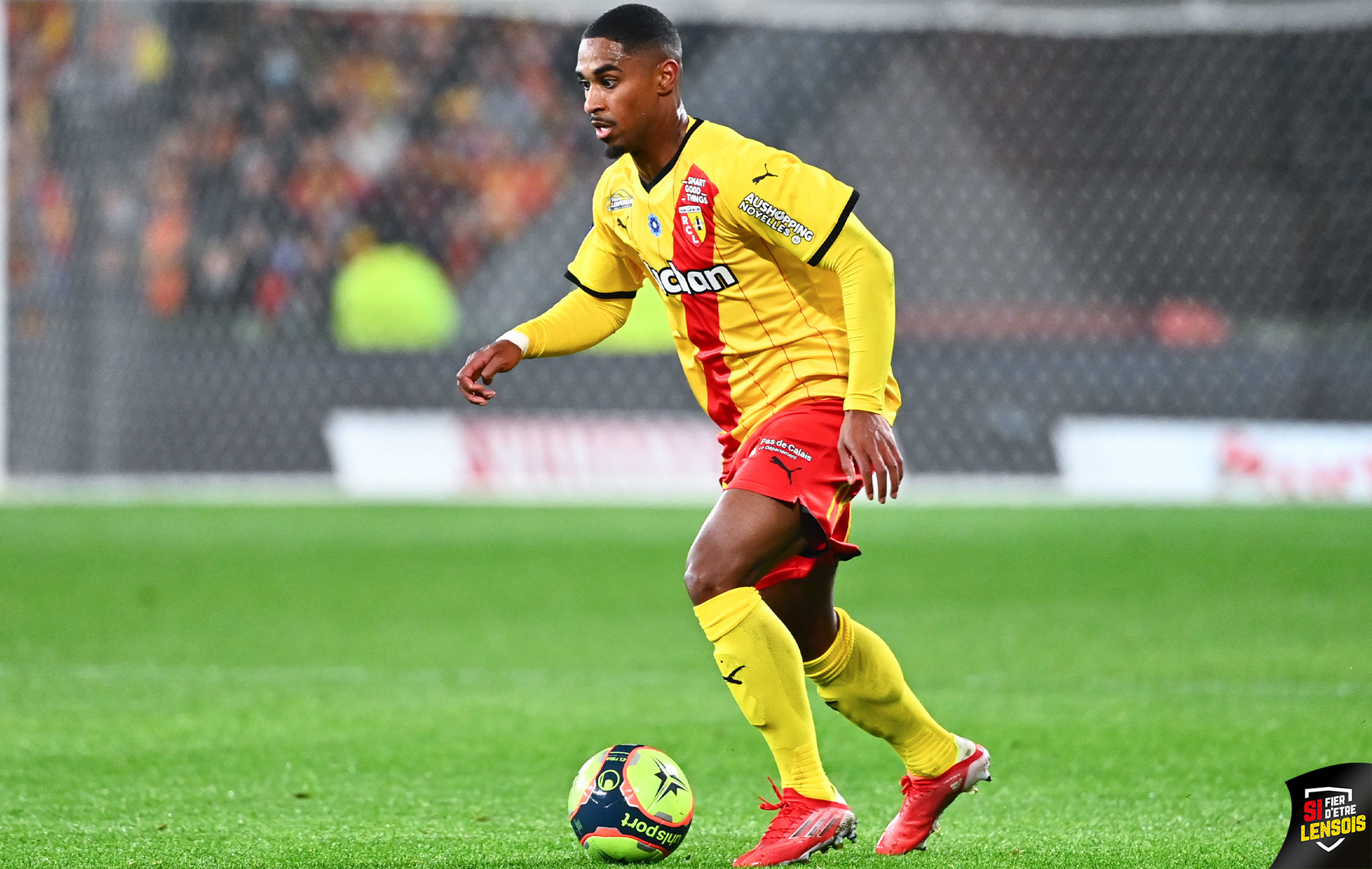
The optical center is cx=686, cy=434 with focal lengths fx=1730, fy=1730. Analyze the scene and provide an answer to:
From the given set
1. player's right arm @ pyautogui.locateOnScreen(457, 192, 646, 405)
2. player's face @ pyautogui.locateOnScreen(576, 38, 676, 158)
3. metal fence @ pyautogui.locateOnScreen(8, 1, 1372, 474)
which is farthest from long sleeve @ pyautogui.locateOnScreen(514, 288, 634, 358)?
metal fence @ pyautogui.locateOnScreen(8, 1, 1372, 474)

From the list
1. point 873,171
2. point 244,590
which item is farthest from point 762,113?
point 244,590

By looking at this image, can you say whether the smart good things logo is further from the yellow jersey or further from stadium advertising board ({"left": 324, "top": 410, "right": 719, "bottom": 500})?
stadium advertising board ({"left": 324, "top": 410, "right": 719, "bottom": 500})

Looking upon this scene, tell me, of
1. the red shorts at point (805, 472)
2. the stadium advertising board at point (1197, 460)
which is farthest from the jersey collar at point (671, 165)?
the stadium advertising board at point (1197, 460)

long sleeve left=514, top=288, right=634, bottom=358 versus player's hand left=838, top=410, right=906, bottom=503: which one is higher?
long sleeve left=514, top=288, right=634, bottom=358

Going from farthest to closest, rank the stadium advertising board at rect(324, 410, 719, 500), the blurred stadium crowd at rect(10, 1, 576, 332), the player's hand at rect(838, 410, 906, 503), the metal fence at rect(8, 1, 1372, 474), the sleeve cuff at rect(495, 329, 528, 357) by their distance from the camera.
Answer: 1. the blurred stadium crowd at rect(10, 1, 576, 332)
2. the stadium advertising board at rect(324, 410, 719, 500)
3. the metal fence at rect(8, 1, 1372, 474)
4. the sleeve cuff at rect(495, 329, 528, 357)
5. the player's hand at rect(838, 410, 906, 503)

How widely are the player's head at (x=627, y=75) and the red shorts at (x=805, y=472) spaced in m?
0.71

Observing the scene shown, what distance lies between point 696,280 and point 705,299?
0.17 ft

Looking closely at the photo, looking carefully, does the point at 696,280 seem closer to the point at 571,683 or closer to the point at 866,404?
the point at 866,404

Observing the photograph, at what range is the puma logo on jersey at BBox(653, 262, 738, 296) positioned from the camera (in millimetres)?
3852

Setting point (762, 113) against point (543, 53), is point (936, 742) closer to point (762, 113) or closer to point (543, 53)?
point (762, 113)

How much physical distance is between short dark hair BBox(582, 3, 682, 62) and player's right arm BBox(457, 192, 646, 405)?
436 mm

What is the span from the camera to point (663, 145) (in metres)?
3.88

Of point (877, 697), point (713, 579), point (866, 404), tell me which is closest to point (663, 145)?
point (866, 404)

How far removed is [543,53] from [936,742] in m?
12.7
